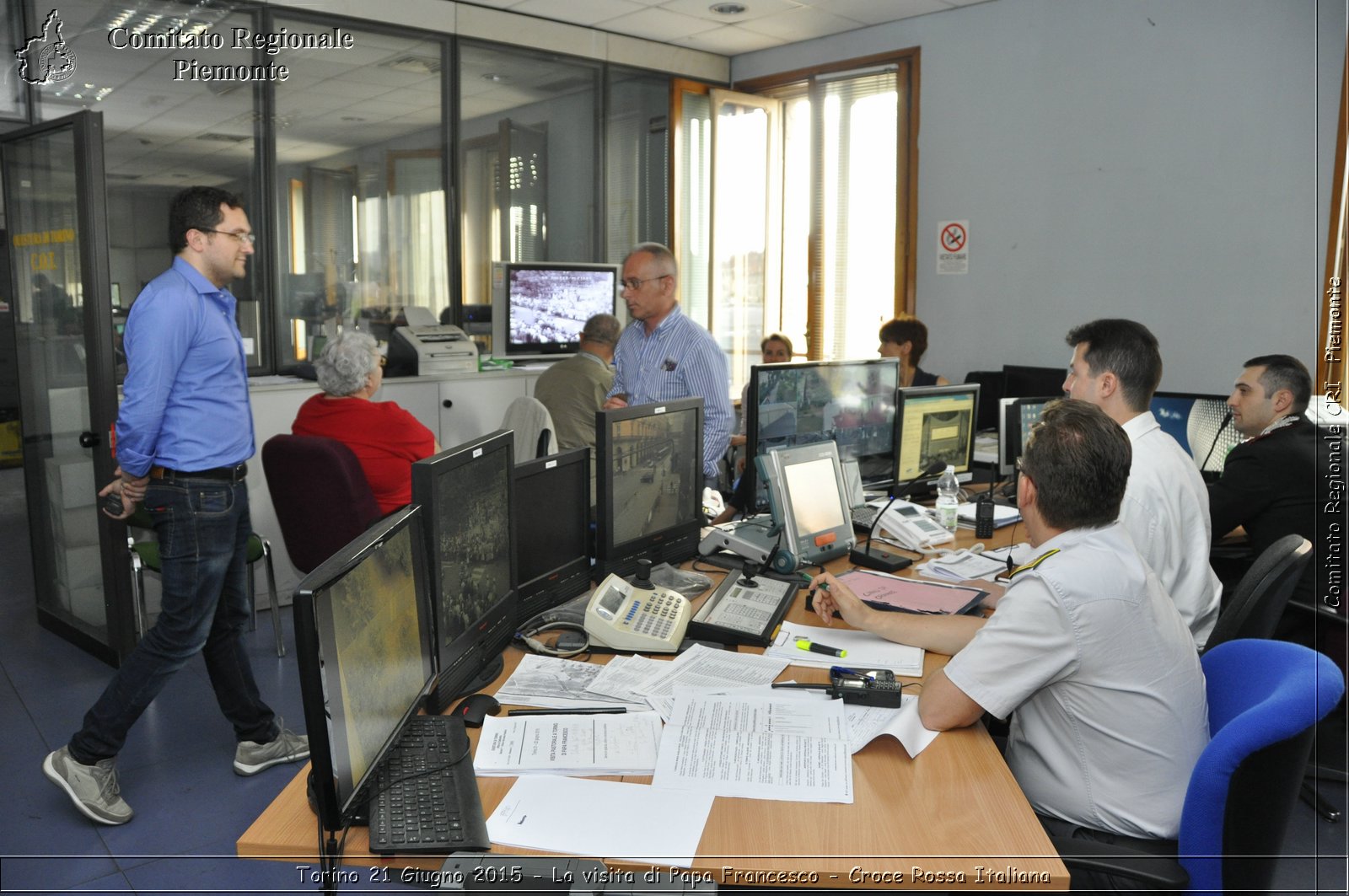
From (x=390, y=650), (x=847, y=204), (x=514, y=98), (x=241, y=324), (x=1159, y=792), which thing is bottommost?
(x=1159, y=792)

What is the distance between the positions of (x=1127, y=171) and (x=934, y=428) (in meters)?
2.46

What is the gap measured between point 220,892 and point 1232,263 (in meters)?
5.08

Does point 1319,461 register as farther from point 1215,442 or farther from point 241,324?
point 241,324

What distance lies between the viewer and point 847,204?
6.53 m

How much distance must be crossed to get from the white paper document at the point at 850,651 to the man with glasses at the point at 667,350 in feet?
4.55

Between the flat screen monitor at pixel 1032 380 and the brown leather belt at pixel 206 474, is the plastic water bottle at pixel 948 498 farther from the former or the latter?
the brown leather belt at pixel 206 474

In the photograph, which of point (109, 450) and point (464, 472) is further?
point (109, 450)

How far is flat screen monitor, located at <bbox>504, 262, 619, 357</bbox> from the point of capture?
19.1ft

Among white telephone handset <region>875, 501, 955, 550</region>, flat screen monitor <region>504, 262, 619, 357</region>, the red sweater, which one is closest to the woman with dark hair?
flat screen monitor <region>504, 262, 619, 357</region>

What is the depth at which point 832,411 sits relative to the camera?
349 centimetres

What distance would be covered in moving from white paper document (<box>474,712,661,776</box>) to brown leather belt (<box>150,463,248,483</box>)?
1534mm

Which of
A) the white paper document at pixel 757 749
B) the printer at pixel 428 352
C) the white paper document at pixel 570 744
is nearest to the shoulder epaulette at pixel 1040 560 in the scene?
the white paper document at pixel 757 749

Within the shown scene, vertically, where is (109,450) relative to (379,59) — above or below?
below

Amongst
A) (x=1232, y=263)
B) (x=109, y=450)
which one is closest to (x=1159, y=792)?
(x=109, y=450)
